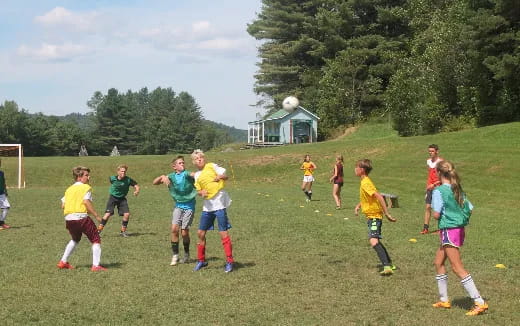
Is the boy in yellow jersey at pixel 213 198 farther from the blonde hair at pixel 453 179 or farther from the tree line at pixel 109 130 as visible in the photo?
the tree line at pixel 109 130

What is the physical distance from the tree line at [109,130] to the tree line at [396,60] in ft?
185

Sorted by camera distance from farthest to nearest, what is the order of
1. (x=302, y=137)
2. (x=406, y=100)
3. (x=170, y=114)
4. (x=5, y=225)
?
(x=170, y=114) < (x=302, y=137) < (x=406, y=100) < (x=5, y=225)

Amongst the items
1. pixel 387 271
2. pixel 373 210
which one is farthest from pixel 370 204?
pixel 387 271

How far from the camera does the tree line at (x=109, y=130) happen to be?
392ft

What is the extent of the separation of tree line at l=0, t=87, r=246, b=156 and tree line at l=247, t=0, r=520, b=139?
56348 millimetres

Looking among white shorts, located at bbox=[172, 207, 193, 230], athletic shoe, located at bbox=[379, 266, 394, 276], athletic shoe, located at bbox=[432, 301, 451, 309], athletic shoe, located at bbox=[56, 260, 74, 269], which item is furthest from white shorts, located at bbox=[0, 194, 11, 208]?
Answer: athletic shoe, located at bbox=[432, 301, 451, 309]

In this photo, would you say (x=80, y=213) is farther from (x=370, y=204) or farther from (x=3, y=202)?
(x=3, y=202)

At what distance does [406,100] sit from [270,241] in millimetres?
42914

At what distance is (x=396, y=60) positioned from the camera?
220 ft

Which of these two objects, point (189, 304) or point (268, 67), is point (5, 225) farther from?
point (268, 67)

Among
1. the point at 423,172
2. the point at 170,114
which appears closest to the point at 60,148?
the point at 170,114

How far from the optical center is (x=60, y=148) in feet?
419

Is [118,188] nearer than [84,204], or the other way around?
[84,204]

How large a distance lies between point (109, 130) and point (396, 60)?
93501mm
